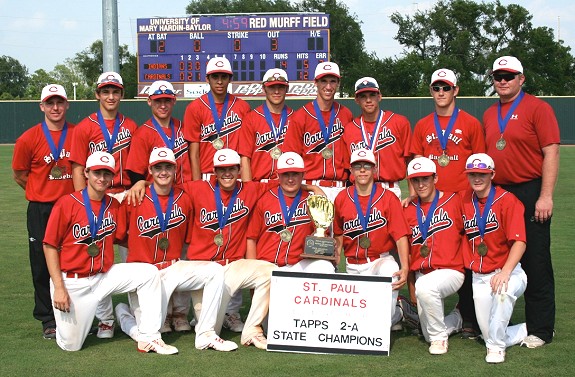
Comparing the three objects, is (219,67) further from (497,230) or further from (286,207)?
(497,230)

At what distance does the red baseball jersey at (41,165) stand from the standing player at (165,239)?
64 centimetres

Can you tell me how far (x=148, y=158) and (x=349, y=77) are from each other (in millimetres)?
41417

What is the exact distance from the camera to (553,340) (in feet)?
19.3

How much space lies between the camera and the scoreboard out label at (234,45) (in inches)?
1053

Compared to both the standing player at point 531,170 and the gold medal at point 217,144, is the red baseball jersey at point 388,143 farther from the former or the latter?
the gold medal at point 217,144

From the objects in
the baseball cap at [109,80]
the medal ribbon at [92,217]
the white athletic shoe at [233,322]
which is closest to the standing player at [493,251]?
the white athletic shoe at [233,322]

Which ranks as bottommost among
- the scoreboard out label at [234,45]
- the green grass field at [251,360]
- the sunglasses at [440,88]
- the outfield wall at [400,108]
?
the green grass field at [251,360]

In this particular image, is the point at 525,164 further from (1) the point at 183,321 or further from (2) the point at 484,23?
(2) the point at 484,23

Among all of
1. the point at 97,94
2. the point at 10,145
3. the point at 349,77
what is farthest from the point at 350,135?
the point at 349,77

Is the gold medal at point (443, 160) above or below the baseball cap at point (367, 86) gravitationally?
below

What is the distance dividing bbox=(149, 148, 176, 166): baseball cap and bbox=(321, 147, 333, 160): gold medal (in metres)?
1.40

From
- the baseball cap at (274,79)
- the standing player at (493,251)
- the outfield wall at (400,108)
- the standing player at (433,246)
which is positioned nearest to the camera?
the standing player at (493,251)

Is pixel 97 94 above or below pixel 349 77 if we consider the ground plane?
below

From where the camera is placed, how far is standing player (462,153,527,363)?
554 centimetres
